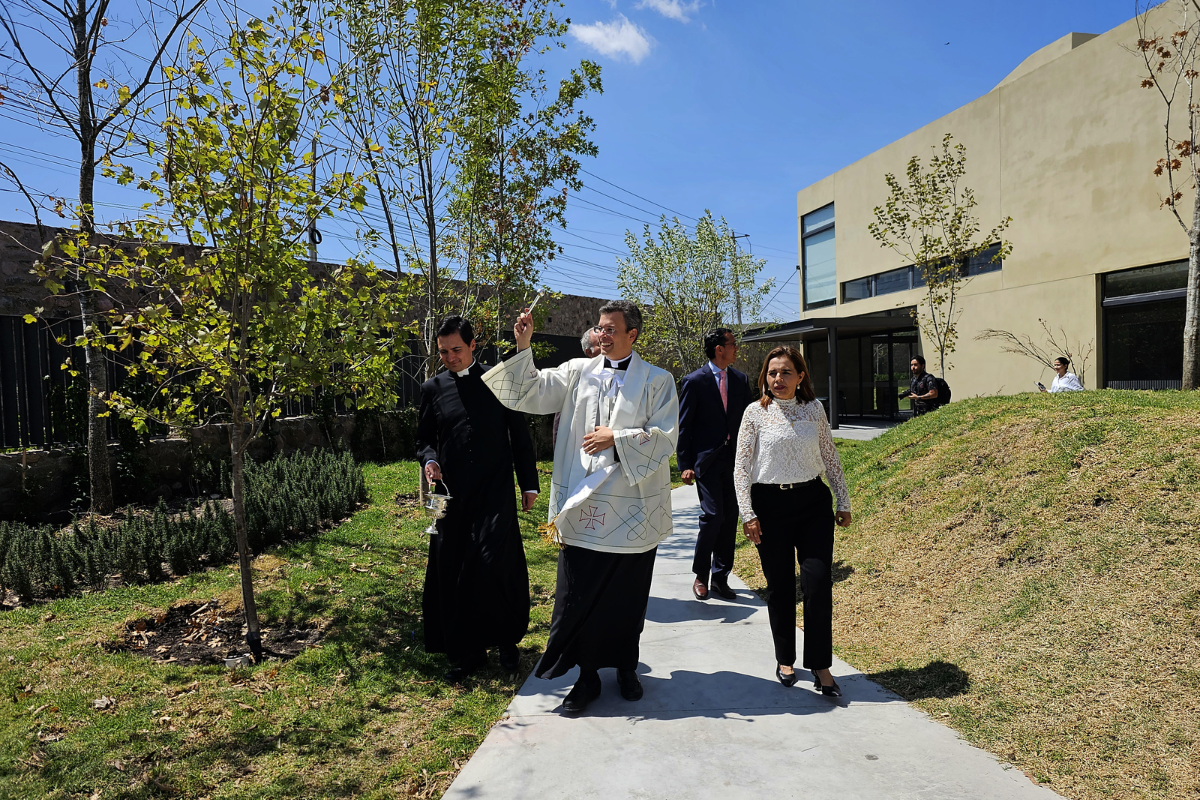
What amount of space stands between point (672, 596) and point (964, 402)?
5009 millimetres

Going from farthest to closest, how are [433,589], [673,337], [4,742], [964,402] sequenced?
1. [673,337]
2. [964,402]
3. [433,589]
4. [4,742]

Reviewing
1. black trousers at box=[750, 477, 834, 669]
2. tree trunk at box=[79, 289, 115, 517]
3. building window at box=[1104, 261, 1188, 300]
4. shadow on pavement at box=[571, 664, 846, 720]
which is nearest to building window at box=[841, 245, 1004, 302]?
building window at box=[1104, 261, 1188, 300]

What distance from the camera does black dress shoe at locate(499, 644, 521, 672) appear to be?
425 centimetres

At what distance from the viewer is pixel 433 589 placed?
4340 millimetres

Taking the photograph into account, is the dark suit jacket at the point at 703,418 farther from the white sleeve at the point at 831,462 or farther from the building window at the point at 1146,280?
the building window at the point at 1146,280

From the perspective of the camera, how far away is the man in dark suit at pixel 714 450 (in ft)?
18.0

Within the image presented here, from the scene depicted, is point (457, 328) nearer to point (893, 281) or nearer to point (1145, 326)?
point (1145, 326)

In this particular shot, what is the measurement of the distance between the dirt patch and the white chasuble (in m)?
2.09

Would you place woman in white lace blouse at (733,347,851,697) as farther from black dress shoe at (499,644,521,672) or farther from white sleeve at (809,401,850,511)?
black dress shoe at (499,644,521,672)

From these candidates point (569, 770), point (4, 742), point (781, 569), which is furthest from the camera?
point (781, 569)

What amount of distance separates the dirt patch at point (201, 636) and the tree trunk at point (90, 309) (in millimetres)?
2305

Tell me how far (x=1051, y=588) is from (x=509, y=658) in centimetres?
322

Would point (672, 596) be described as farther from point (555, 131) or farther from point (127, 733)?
point (555, 131)

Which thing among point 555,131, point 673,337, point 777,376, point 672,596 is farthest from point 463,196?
point 673,337
